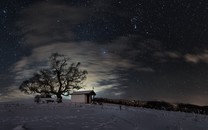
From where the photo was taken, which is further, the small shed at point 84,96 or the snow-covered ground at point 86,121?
the small shed at point 84,96

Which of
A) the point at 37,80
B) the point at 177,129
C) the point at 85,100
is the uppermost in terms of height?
the point at 37,80

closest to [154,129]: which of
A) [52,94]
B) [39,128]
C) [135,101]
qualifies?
[39,128]

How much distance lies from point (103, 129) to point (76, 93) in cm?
4830

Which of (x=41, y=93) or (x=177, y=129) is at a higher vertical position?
(x=41, y=93)

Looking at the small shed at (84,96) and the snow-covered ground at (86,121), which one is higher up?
the small shed at (84,96)

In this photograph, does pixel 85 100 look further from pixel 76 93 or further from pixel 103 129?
pixel 103 129

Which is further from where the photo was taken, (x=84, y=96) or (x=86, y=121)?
(x=84, y=96)

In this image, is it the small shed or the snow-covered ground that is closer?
the snow-covered ground

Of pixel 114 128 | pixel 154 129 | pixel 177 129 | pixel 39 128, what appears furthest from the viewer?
pixel 177 129

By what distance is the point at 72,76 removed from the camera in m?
65.4

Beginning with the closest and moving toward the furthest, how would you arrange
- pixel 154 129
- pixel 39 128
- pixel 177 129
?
pixel 39 128 < pixel 154 129 < pixel 177 129

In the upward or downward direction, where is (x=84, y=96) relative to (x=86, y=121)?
upward

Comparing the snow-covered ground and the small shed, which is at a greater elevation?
the small shed

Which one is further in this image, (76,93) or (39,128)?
(76,93)
